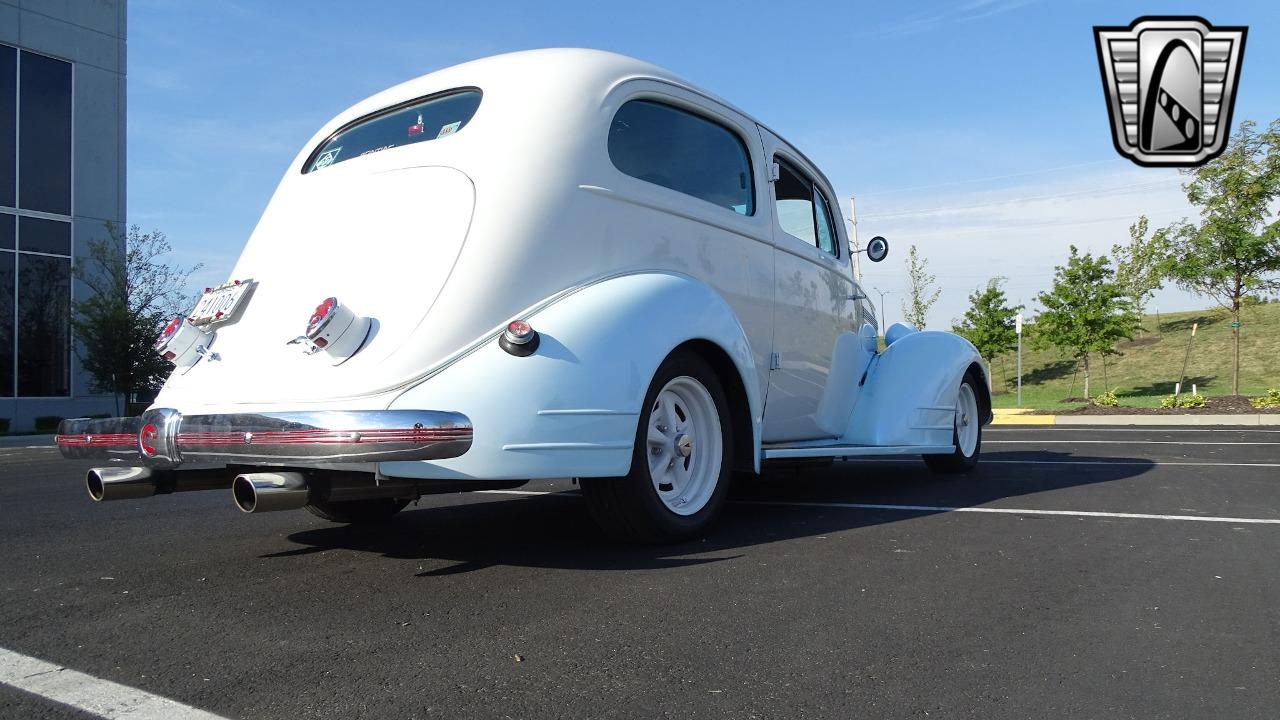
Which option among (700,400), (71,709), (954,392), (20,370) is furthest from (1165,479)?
(20,370)

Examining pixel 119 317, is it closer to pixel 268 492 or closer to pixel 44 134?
pixel 44 134

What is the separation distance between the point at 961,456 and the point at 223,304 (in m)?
5.76

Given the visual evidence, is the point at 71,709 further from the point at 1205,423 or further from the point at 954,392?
the point at 1205,423

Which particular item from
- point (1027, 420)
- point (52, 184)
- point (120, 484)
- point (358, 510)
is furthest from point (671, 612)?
point (52, 184)

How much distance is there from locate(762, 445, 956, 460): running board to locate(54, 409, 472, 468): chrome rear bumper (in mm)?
2143

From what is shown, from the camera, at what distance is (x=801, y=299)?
5.84 m

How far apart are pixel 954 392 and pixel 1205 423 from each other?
11119 millimetres

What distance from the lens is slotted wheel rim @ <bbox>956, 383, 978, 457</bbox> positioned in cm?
798

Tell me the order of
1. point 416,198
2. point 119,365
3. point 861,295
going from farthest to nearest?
point 119,365, point 861,295, point 416,198

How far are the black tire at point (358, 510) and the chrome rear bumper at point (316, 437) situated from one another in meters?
1.32

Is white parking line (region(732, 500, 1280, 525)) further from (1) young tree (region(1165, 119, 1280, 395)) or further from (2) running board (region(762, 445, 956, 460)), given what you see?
(1) young tree (region(1165, 119, 1280, 395))

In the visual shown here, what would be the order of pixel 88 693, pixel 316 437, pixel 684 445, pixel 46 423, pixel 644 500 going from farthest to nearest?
pixel 46 423 → pixel 684 445 → pixel 644 500 → pixel 316 437 → pixel 88 693

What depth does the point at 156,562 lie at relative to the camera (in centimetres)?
427

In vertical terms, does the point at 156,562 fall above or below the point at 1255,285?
below
